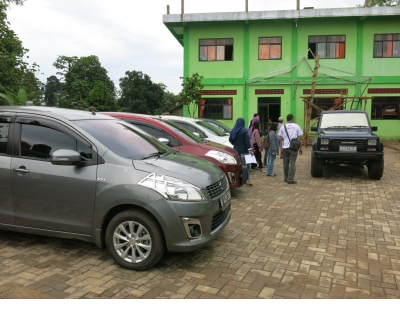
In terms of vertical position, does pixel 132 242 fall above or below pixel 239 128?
below

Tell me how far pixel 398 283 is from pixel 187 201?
7.40 feet

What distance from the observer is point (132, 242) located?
3.77m

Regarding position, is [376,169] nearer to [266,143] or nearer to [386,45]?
[266,143]

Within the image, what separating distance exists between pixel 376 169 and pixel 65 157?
797 cm

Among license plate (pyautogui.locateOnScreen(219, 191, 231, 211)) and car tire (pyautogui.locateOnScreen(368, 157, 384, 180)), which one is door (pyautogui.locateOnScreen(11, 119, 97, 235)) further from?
car tire (pyautogui.locateOnScreen(368, 157, 384, 180))

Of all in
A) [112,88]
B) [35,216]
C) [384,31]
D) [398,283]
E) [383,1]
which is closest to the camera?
[398,283]

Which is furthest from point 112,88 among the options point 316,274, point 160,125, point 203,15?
point 316,274

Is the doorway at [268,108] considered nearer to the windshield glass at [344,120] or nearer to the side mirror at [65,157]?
the windshield glass at [344,120]

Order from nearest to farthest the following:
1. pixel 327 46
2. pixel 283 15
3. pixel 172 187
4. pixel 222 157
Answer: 1. pixel 172 187
2. pixel 222 157
3. pixel 283 15
4. pixel 327 46

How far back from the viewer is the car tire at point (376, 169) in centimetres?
905

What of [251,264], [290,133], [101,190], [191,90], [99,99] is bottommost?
[251,264]

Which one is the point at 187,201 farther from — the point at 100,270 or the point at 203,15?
the point at 203,15

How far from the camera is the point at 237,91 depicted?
22.7m

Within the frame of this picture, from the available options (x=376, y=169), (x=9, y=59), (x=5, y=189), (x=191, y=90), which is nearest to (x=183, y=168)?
(x=5, y=189)
